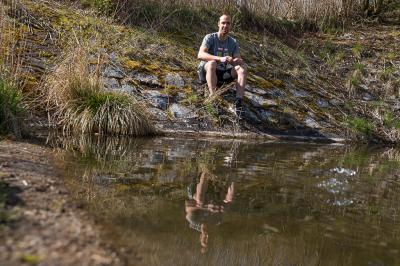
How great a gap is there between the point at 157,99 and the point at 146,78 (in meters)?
0.50

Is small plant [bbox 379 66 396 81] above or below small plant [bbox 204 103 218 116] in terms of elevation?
above

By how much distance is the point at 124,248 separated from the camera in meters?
1.91

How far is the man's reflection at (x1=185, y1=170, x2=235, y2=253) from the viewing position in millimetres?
2394

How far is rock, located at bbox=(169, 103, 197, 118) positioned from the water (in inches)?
72.0

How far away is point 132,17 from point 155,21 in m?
0.44

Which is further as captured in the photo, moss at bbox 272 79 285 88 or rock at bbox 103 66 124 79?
moss at bbox 272 79 285 88

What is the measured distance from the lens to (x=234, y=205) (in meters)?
2.79

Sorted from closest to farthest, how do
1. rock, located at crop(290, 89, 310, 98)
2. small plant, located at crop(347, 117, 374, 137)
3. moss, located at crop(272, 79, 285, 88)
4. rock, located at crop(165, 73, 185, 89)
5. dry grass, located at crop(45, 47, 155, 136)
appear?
dry grass, located at crop(45, 47, 155, 136), rock, located at crop(165, 73, 185, 89), small plant, located at crop(347, 117, 374, 137), rock, located at crop(290, 89, 310, 98), moss, located at crop(272, 79, 285, 88)

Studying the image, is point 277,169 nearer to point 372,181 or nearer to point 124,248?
point 372,181

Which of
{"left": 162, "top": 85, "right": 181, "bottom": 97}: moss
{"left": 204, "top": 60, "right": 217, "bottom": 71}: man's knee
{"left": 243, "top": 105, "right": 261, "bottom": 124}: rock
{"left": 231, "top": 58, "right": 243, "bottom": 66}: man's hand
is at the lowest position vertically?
{"left": 243, "top": 105, "right": 261, "bottom": 124}: rock

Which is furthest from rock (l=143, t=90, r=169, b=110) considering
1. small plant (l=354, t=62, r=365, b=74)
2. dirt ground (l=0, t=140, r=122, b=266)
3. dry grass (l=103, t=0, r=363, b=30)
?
small plant (l=354, t=62, r=365, b=74)

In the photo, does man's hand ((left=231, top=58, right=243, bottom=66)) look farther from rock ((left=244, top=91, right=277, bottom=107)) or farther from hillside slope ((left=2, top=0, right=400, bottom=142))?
A: rock ((left=244, top=91, right=277, bottom=107))

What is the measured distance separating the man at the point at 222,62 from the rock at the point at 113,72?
3.91ft

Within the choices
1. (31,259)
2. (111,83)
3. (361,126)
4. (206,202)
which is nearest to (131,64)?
(111,83)
